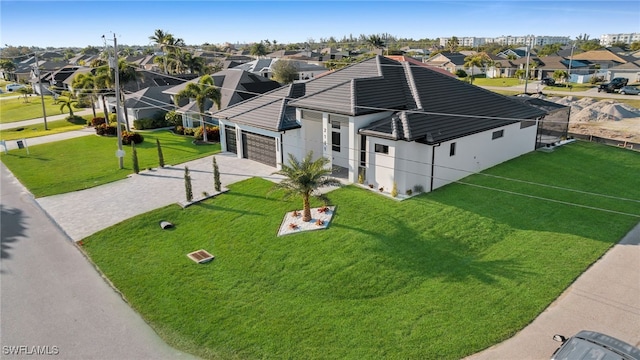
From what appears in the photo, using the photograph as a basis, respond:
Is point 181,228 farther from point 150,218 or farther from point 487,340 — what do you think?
point 487,340

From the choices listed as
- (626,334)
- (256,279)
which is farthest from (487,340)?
(256,279)

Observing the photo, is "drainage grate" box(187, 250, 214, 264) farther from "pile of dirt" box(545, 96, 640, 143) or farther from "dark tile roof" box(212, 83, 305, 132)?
"pile of dirt" box(545, 96, 640, 143)

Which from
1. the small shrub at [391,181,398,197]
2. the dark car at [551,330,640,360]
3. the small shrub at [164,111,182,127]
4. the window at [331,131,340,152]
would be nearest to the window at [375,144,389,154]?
the small shrub at [391,181,398,197]

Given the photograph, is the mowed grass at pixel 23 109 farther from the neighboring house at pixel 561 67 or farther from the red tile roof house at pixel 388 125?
the neighboring house at pixel 561 67

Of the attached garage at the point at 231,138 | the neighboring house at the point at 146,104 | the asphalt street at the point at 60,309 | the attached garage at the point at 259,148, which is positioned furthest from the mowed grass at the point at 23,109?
the asphalt street at the point at 60,309

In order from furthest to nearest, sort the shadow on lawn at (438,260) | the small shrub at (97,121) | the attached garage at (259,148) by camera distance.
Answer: the small shrub at (97,121)
the attached garage at (259,148)
the shadow on lawn at (438,260)
